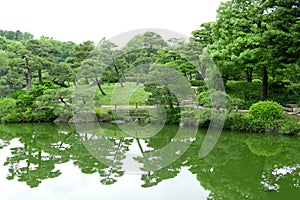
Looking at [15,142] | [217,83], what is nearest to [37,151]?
[15,142]

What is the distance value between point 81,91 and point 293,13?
29.3 ft

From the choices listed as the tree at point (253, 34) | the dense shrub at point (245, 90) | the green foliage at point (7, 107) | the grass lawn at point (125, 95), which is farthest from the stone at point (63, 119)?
the dense shrub at point (245, 90)

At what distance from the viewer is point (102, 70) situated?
1659 cm

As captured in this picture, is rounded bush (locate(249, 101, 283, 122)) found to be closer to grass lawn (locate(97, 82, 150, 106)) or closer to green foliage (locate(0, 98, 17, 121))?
grass lawn (locate(97, 82, 150, 106))

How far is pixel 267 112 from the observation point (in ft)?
36.2

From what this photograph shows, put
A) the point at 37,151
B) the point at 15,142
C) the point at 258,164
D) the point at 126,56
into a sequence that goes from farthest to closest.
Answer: the point at 126,56 < the point at 15,142 < the point at 37,151 < the point at 258,164

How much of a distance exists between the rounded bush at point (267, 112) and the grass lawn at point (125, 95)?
687 cm

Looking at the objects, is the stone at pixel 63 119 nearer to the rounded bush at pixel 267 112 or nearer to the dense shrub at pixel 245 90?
the dense shrub at pixel 245 90

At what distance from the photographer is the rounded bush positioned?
1104 cm

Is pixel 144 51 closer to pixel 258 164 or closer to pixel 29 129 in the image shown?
pixel 29 129

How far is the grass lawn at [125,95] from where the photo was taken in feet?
57.1

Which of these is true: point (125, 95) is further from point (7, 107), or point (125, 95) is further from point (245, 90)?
point (245, 90)

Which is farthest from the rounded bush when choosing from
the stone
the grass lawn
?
the stone

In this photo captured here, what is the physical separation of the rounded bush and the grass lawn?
6867 mm
